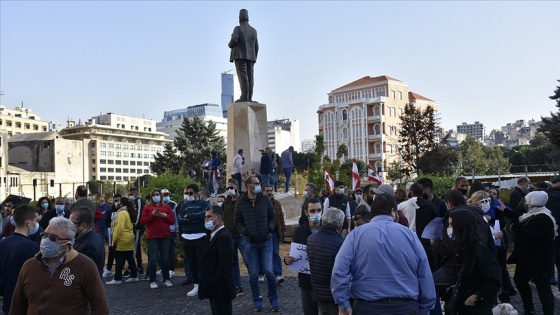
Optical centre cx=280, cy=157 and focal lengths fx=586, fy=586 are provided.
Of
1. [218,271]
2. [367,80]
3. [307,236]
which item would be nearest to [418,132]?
[307,236]

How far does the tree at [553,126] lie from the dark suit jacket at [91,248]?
33.3 m

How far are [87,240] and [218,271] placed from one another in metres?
1.47

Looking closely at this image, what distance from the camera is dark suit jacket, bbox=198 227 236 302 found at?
6516mm

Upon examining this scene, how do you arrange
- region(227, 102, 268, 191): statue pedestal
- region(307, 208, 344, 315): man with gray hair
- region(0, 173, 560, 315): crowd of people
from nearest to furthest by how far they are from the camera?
1. region(0, 173, 560, 315): crowd of people
2. region(307, 208, 344, 315): man with gray hair
3. region(227, 102, 268, 191): statue pedestal

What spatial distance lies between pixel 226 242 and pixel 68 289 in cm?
261

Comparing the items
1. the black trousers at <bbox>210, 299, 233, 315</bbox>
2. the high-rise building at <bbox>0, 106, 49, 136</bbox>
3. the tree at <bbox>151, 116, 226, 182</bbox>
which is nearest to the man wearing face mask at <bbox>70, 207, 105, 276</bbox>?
the black trousers at <bbox>210, 299, 233, 315</bbox>

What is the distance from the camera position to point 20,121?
458 ft

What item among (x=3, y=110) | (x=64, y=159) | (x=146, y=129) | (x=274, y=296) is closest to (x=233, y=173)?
(x=274, y=296)

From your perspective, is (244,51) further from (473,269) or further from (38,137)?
(38,137)

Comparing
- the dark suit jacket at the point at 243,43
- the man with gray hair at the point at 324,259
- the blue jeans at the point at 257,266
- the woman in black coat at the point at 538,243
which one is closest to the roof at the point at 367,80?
the dark suit jacket at the point at 243,43

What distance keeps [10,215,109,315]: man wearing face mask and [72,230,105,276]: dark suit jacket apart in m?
1.46

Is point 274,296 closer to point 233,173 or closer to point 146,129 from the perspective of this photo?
point 233,173

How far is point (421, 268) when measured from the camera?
457 cm

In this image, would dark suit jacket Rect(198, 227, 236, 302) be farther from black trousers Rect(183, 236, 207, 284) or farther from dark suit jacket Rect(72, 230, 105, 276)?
black trousers Rect(183, 236, 207, 284)
